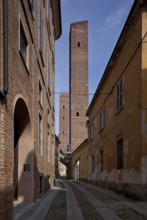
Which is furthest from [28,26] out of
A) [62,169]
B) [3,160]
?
[62,169]

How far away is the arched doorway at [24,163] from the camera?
449 inches

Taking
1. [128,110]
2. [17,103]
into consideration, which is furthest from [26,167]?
[128,110]

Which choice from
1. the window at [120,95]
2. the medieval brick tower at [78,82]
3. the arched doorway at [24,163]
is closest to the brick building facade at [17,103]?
the arched doorway at [24,163]

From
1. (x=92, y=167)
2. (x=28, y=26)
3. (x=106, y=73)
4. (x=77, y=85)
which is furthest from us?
(x=77, y=85)

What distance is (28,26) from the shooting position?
10977mm

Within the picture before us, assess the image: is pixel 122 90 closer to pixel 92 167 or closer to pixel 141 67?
pixel 141 67

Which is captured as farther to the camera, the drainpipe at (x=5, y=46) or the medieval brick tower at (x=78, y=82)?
the medieval brick tower at (x=78, y=82)

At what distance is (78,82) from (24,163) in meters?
37.5

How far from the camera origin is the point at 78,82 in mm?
48500

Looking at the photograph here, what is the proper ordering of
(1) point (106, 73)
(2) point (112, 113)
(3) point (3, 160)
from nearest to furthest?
(3) point (3, 160) < (2) point (112, 113) < (1) point (106, 73)

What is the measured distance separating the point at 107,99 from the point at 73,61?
28.8 meters

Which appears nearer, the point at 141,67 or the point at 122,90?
the point at 141,67

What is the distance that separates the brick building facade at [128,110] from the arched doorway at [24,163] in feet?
12.8

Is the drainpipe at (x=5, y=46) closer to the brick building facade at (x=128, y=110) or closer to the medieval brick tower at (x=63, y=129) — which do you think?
the brick building facade at (x=128, y=110)
